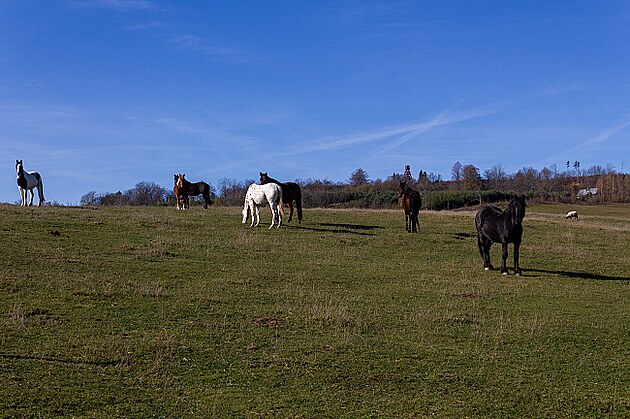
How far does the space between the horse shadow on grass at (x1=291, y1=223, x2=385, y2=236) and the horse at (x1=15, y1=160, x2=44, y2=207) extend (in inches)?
501

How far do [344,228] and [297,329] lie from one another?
54.2 feet

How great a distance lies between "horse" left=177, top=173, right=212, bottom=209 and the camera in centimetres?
3450

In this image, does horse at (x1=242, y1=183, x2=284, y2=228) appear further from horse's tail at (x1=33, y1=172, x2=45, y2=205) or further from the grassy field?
horse's tail at (x1=33, y1=172, x2=45, y2=205)

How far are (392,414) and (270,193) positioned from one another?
19339mm

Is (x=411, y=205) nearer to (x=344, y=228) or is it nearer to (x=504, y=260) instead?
(x=344, y=228)

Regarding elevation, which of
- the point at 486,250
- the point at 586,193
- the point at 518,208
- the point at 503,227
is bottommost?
the point at 486,250

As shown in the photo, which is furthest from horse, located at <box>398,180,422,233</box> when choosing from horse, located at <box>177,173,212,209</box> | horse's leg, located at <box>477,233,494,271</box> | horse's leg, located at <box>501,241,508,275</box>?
horse, located at <box>177,173,212,209</box>

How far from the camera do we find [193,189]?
119ft

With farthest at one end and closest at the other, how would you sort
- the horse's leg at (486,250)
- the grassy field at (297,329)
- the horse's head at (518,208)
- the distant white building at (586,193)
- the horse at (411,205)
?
1. the distant white building at (586,193)
2. the horse at (411,205)
3. the horse's leg at (486,250)
4. the horse's head at (518,208)
5. the grassy field at (297,329)

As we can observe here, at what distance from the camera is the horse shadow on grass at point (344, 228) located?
2652cm

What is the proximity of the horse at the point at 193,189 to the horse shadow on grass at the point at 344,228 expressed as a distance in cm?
952

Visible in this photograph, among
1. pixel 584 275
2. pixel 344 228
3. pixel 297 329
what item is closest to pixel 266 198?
pixel 344 228

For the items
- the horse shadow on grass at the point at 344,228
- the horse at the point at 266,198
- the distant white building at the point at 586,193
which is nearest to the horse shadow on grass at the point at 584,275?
the horse shadow on grass at the point at 344,228

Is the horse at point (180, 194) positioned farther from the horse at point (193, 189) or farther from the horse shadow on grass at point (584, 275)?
the horse shadow on grass at point (584, 275)
